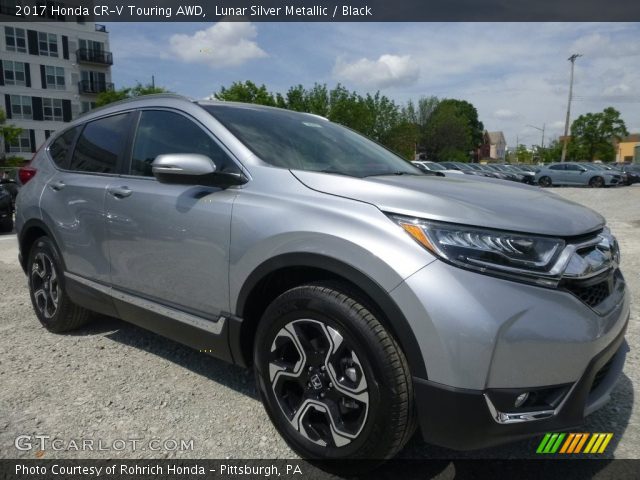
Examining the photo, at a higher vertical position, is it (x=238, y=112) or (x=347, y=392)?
(x=238, y=112)

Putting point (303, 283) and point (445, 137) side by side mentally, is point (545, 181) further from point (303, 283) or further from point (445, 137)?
point (445, 137)

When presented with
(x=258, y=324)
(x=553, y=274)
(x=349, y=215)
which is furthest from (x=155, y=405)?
(x=553, y=274)

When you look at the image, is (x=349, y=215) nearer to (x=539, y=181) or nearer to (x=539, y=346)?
(x=539, y=346)

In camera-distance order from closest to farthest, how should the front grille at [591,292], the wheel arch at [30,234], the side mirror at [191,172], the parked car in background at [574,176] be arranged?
the front grille at [591,292]
the side mirror at [191,172]
the wheel arch at [30,234]
the parked car in background at [574,176]

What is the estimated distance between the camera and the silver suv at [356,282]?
5.98 feet

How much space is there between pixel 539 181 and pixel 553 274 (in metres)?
30.2

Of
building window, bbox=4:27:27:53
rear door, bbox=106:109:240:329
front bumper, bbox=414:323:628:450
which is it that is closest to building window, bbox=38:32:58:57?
building window, bbox=4:27:27:53

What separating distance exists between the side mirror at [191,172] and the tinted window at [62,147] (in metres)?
1.74

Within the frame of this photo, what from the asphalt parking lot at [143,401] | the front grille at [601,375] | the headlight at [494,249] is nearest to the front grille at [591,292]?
the headlight at [494,249]

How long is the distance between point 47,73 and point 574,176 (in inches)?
1760

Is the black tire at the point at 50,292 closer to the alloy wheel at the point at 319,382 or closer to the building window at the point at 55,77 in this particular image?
the alloy wheel at the point at 319,382

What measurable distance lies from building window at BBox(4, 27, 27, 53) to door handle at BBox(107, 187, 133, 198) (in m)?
49.7

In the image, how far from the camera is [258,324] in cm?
248

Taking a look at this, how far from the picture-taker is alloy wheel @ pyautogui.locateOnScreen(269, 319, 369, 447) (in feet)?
6.80
